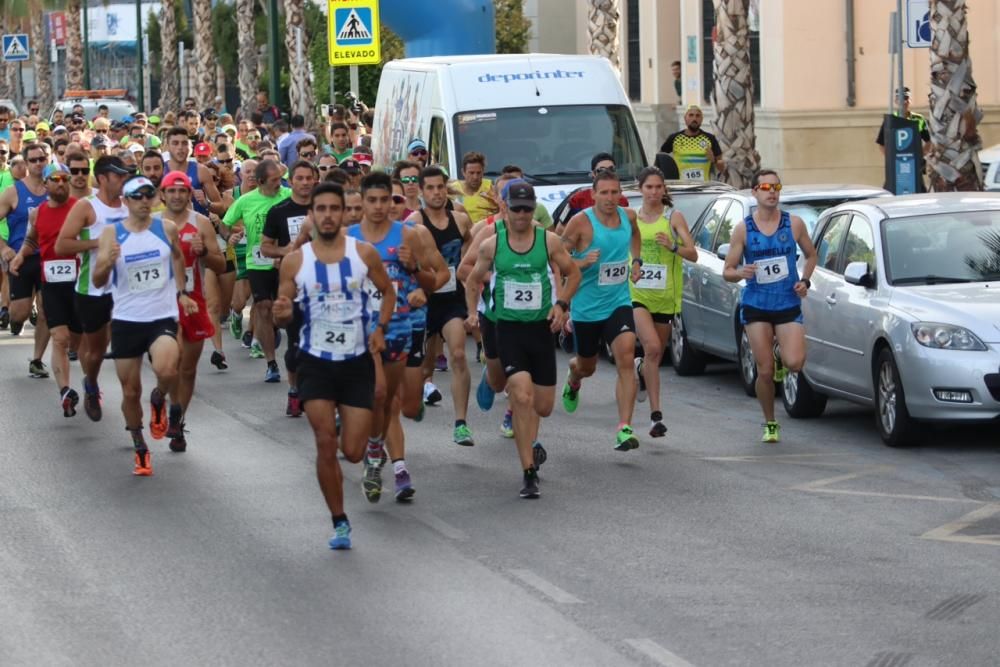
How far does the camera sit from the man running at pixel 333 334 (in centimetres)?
996

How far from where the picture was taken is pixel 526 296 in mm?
11797

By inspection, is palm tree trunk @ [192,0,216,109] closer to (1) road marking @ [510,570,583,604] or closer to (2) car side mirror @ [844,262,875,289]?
(2) car side mirror @ [844,262,875,289]

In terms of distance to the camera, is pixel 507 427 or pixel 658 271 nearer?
pixel 507 427

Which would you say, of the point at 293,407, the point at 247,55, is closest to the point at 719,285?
the point at 293,407

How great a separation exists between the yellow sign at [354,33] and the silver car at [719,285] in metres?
11.1

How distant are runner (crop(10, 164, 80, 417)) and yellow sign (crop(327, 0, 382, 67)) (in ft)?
37.8

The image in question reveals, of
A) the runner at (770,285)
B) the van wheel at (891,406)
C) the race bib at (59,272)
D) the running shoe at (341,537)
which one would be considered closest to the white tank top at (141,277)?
the running shoe at (341,537)

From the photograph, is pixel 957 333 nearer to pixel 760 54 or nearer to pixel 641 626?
pixel 641 626

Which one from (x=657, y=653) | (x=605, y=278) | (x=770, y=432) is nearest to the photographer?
(x=657, y=653)

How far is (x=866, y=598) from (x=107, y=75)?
339ft

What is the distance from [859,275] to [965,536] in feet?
11.9

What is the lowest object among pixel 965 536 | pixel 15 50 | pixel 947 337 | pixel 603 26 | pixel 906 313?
pixel 965 536

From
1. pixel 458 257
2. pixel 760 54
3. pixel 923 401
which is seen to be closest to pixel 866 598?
pixel 923 401

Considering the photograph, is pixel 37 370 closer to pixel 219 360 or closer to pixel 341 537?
pixel 219 360
